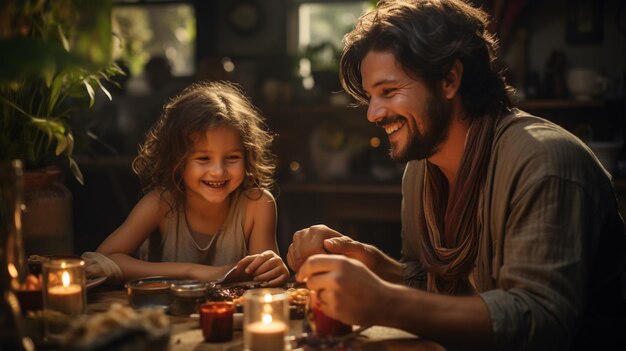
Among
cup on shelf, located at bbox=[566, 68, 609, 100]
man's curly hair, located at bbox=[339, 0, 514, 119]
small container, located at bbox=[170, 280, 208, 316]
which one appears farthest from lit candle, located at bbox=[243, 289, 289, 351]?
cup on shelf, located at bbox=[566, 68, 609, 100]

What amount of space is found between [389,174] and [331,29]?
1295 mm

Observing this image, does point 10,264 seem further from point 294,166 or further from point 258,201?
point 294,166

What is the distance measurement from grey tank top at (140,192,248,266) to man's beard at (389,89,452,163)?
27.9 inches

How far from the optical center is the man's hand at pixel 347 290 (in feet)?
4.70

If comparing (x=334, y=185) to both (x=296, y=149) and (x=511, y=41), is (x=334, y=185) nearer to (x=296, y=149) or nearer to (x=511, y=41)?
(x=296, y=149)

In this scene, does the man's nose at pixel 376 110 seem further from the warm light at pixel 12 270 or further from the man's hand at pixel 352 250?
the warm light at pixel 12 270

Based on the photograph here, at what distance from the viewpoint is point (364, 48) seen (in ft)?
6.93

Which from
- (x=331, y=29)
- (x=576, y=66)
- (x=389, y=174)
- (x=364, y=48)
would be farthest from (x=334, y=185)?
(x=364, y=48)

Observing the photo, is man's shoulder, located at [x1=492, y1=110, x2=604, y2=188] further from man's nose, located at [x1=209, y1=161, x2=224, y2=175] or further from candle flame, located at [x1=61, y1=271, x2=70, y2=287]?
candle flame, located at [x1=61, y1=271, x2=70, y2=287]

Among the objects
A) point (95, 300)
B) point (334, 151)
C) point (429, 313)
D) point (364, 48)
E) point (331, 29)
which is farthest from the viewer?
point (331, 29)

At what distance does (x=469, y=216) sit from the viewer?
197cm

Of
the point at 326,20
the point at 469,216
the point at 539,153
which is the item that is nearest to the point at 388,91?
the point at 469,216

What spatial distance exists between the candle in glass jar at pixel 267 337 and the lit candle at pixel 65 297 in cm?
43

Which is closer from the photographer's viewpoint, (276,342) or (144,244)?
(276,342)
